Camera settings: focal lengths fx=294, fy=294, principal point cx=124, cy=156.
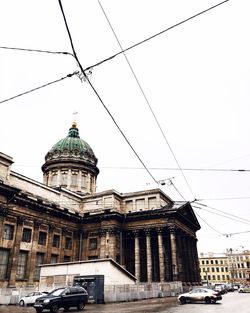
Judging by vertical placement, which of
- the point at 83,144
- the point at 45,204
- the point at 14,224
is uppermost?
the point at 83,144

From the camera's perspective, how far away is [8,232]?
33938 mm

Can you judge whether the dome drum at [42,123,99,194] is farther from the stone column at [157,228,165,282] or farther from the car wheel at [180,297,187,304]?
the car wheel at [180,297,187,304]

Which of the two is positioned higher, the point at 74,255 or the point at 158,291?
the point at 74,255

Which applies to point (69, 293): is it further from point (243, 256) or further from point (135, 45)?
point (243, 256)

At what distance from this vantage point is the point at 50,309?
1748 cm

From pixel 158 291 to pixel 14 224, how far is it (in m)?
18.2

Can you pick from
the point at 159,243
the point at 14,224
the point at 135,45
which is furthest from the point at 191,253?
the point at 135,45

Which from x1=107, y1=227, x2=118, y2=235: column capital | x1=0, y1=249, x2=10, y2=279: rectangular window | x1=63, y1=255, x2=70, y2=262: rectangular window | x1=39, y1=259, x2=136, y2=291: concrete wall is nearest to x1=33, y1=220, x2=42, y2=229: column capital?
x1=0, y1=249, x2=10, y2=279: rectangular window

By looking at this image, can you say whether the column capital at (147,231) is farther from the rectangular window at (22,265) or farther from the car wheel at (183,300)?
the car wheel at (183,300)

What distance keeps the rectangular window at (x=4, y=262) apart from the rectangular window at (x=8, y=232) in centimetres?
147

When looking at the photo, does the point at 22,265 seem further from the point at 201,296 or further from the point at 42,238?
the point at 201,296

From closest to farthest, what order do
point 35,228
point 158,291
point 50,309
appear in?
point 50,309 → point 158,291 → point 35,228

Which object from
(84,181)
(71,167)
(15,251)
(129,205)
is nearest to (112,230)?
(129,205)

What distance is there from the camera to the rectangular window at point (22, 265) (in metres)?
34.1
